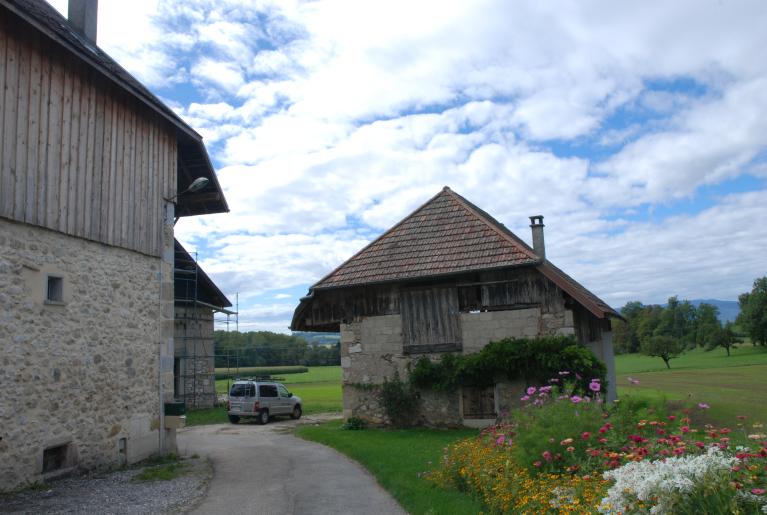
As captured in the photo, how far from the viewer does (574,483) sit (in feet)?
19.6

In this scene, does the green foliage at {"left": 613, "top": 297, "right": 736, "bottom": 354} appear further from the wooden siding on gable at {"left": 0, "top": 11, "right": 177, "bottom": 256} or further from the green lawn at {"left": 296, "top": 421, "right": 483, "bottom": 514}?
the wooden siding on gable at {"left": 0, "top": 11, "right": 177, "bottom": 256}

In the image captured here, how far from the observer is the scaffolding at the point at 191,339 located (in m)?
26.6

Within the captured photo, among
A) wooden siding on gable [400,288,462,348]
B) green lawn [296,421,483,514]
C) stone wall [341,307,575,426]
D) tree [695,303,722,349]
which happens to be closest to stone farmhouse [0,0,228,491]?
green lawn [296,421,483,514]

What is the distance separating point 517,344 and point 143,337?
30.2 feet

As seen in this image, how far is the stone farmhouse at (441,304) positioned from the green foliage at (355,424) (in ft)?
0.66

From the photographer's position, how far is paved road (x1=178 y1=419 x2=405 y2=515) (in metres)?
8.59

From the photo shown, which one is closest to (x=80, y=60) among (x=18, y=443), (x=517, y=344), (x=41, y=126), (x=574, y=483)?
(x=41, y=126)

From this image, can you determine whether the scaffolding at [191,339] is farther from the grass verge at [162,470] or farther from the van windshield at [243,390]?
the grass verge at [162,470]

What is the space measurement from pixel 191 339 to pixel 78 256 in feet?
55.3

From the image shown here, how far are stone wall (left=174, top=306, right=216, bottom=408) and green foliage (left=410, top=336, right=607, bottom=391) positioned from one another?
43.8ft

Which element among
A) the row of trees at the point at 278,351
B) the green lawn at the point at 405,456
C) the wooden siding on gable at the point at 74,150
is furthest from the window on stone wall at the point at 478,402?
the row of trees at the point at 278,351

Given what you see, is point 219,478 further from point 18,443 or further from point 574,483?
point 574,483

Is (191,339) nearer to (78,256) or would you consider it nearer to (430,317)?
(430,317)

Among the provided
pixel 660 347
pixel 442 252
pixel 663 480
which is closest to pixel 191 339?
pixel 442 252
